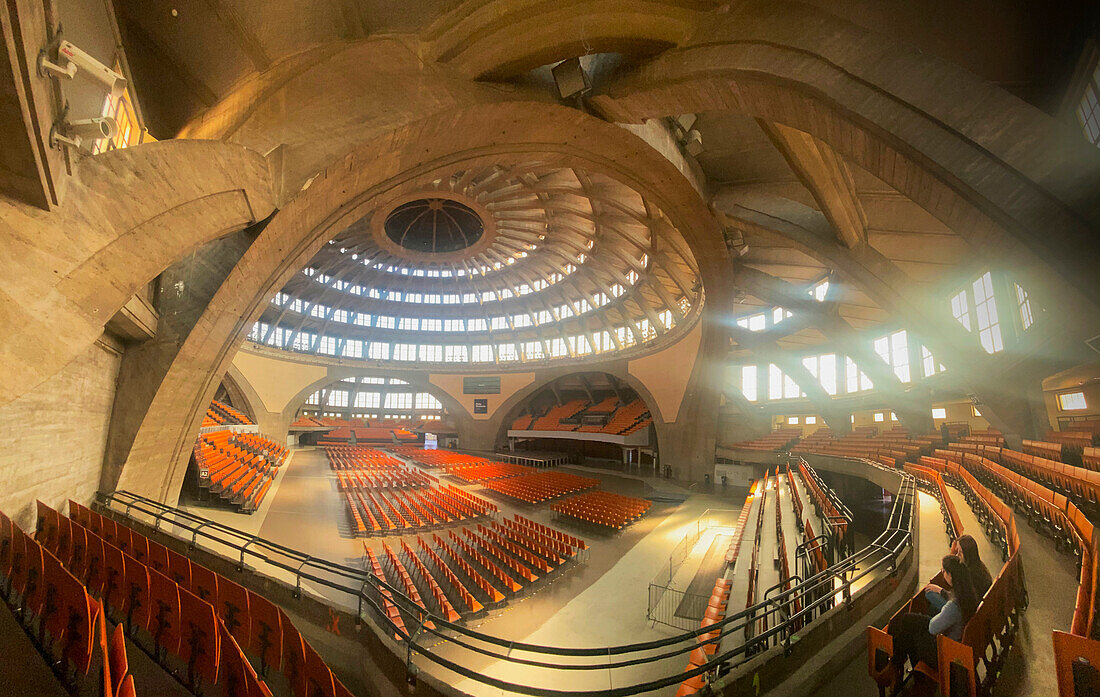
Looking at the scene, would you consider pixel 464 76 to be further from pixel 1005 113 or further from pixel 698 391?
pixel 698 391

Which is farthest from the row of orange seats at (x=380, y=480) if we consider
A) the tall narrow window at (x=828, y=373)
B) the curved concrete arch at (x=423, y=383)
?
the tall narrow window at (x=828, y=373)

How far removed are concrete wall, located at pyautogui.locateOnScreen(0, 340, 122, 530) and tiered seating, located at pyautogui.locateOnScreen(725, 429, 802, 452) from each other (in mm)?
23355

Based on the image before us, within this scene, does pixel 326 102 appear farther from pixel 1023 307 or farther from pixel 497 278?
pixel 497 278

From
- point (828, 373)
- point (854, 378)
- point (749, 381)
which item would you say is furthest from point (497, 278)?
point (854, 378)

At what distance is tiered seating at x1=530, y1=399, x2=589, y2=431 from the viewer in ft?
111

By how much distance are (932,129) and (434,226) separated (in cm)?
2369

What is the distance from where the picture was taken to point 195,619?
3201 millimetres

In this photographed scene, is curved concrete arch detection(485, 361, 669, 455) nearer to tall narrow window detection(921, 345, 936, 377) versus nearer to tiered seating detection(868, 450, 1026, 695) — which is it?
tall narrow window detection(921, 345, 936, 377)

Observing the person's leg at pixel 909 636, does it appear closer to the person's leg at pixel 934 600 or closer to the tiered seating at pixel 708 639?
the person's leg at pixel 934 600

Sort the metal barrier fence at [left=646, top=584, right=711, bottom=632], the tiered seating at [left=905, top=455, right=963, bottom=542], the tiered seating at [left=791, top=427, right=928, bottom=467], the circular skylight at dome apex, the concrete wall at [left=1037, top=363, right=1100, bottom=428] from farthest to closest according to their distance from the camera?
the circular skylight at dome apex < the tiered seating at [left=791, top=427, right=928, bottom=467] < the concrete wall at [left=1037, top=363, right=1100, bottom=428] < the metal barrier fence at [left=646, top=584, right=711, bottom=632] < the tiered seating at [left=905, top=455, right=963, bottom=542]

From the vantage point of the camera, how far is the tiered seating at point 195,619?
300cm

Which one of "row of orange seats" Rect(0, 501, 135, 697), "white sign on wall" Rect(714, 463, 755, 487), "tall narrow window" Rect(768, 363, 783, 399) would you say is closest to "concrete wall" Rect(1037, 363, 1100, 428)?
"white sign on wall" Rect(714, 463, 755, 487)

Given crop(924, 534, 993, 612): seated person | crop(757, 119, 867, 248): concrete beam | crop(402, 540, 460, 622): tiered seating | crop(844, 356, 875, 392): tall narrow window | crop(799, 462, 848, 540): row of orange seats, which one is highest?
crop(757, 119, 867, 248): concrete beam

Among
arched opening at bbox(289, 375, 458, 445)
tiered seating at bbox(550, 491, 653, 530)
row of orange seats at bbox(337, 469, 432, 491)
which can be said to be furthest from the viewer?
arched opening at bbox(289, 375, 458, 445)
